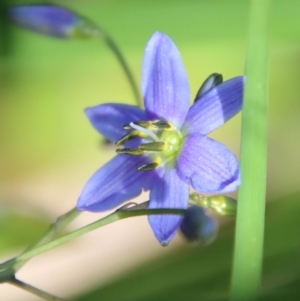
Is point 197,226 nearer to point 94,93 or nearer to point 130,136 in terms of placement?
point 130,136

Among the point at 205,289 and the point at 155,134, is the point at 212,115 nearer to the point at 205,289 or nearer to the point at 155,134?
the point at 155,134

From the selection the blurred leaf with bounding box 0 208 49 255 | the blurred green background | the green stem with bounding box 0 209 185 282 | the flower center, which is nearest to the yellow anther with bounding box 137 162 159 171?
the flower center

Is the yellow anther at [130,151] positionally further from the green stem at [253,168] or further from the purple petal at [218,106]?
the green stem at [253,168]

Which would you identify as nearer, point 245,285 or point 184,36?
point 245,285

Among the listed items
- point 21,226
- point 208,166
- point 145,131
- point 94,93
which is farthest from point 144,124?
point 94,93

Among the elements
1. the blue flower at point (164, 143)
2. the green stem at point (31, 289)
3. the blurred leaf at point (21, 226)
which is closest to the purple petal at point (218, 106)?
the blue flower at point (164, 143)

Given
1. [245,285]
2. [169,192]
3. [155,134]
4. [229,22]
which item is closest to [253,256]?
[245,285]
